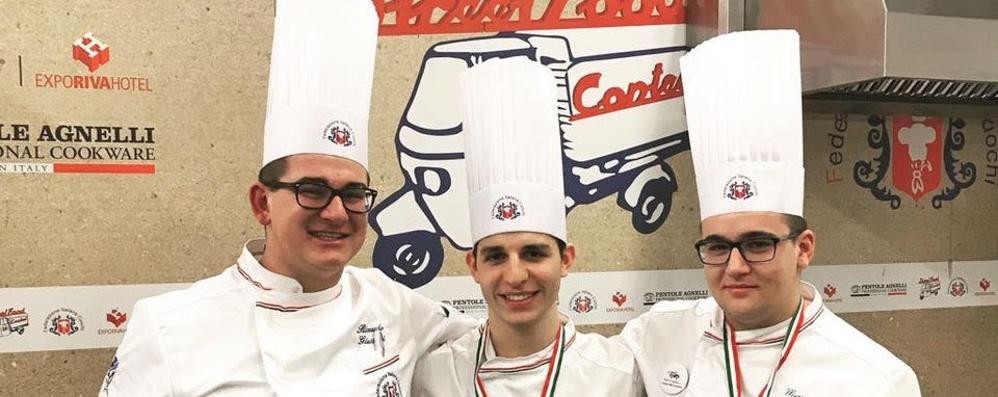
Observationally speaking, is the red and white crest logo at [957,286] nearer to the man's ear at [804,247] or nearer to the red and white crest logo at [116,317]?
the man's ear at [804,247]

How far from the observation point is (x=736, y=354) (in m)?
1.33

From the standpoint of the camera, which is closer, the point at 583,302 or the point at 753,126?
the point at 753,126

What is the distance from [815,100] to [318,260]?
4.38 ft

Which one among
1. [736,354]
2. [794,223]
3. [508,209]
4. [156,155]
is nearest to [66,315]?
[156,155]

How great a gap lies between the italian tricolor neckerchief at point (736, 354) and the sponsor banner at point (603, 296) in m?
0.55

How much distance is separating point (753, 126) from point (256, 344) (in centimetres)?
86

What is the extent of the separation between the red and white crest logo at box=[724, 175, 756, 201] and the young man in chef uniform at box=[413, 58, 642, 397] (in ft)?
0.93

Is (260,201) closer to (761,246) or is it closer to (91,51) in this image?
(91,51)

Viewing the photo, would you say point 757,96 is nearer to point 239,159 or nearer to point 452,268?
point 452,268

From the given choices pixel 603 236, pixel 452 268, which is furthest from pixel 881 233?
pixel 452 268

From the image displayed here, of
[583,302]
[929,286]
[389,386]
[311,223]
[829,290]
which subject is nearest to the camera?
[311,223]

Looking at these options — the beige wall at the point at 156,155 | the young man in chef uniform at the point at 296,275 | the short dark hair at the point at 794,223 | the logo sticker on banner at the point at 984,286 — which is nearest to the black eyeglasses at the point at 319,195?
the young man in chef uniform at the point at 296,275

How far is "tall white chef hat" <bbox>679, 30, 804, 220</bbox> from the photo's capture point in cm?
129

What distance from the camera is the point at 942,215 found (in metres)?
2.17
